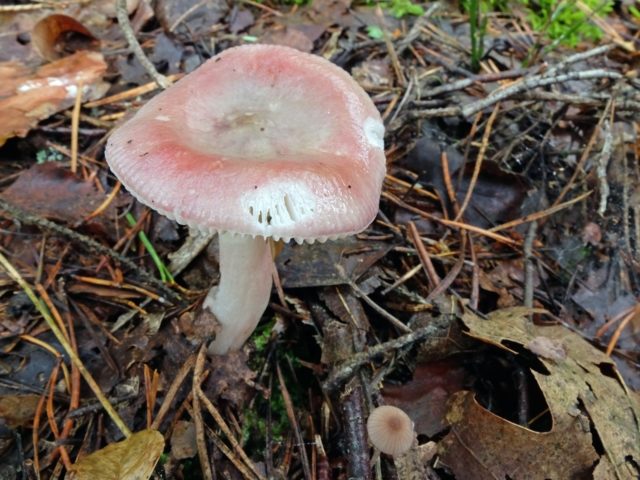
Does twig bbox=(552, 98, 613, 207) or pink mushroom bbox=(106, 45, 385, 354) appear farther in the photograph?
twig bbox=(552, 98, 613, 207)

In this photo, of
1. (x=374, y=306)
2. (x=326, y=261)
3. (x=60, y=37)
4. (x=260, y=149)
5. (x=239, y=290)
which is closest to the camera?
(x=260, y=149)

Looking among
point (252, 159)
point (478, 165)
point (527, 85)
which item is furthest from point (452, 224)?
point (252, 159)

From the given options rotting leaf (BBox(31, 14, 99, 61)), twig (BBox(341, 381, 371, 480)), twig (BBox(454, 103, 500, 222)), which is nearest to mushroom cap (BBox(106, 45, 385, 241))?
twig (BBox(341, 381, 371, 480))

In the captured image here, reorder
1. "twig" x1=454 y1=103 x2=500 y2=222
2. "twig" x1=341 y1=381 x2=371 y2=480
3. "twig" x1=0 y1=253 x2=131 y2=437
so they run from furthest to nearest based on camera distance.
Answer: "twig" x1=454 y1=103 x2=500 y2=222 → "twig" x1=0 y1=253 x2=131 y2=437 → "twig" x1=341 y1=381 x2=371 y2=480

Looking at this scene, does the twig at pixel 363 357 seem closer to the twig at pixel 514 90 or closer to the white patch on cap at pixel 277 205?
the white patch on cap at pixel 277 205

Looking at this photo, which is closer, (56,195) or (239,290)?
(239,290)

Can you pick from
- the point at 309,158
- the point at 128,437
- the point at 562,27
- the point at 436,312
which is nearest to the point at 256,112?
the point at 309,158

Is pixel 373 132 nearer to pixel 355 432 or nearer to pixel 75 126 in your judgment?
pixel 355 432

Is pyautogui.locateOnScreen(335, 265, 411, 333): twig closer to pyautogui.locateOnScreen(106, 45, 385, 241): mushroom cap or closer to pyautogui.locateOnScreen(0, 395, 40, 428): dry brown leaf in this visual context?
pyautogui.locateOnScreen(106, 45, 385, 241): mushroom cap
